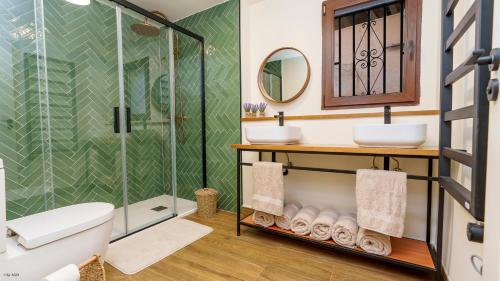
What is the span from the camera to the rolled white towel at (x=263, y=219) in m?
2.00

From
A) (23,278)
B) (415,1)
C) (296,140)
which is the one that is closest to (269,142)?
(296,140)

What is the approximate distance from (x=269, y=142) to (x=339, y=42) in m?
1.05

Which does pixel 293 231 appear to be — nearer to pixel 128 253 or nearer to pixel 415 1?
pixel 128 253

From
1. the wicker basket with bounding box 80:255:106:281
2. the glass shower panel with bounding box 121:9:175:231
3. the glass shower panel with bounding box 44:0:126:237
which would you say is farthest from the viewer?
the glass shower panel with bounding box 121:9:175:231

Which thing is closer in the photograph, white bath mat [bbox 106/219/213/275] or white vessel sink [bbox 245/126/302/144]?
white bath mat [bbox 106/219/213/275]

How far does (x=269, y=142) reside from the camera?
191 cm

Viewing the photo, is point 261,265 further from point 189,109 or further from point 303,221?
point 189,109

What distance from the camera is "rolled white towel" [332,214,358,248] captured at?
1644mm

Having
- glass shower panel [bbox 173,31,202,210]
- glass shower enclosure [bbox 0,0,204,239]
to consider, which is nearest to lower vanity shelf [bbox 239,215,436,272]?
glass shower panel [bbox 173,31,202,210]

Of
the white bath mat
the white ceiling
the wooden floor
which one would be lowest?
the wooden floor

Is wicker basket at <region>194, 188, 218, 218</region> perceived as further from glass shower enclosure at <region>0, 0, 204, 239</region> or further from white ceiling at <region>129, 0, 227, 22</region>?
white ceiling at <region>129, 0, 227, 22</region>

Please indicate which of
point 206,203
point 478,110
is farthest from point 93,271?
point 478,110

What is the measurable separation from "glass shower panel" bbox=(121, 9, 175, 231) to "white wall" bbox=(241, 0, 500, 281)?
0.98 metres

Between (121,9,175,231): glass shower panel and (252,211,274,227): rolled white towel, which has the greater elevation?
(121,9,175,231): glass shower panel
